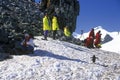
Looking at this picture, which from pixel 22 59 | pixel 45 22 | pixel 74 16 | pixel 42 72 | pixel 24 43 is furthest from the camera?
pixel 74 16

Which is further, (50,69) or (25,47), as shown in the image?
(25,47)

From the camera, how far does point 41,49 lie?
1083 inches

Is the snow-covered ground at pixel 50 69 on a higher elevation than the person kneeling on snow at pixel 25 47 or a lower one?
lower

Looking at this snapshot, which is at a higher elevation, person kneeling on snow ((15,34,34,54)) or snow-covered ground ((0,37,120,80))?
person kneeling on snow ((15,34,34,54))

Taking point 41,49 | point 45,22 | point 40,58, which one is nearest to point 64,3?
point 45,22

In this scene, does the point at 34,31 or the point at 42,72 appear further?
the point at 34,31

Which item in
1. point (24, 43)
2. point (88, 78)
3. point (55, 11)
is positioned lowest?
point (88, 78)

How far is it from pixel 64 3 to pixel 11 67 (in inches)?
1279

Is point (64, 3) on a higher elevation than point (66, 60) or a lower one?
higher

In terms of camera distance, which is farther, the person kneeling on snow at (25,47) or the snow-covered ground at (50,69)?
the person kneeling on snow at (25,47)

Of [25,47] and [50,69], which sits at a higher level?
[25,47]

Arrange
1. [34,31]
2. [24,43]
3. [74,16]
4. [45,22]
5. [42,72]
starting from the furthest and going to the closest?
[74,16]
[34,31]
[45,22]
[24,43]
[42,72]

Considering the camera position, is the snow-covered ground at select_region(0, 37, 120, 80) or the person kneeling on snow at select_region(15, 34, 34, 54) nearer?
the snow-covered ground at select_region(0, 37, 120, 80)

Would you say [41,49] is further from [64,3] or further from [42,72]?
[64,3]
